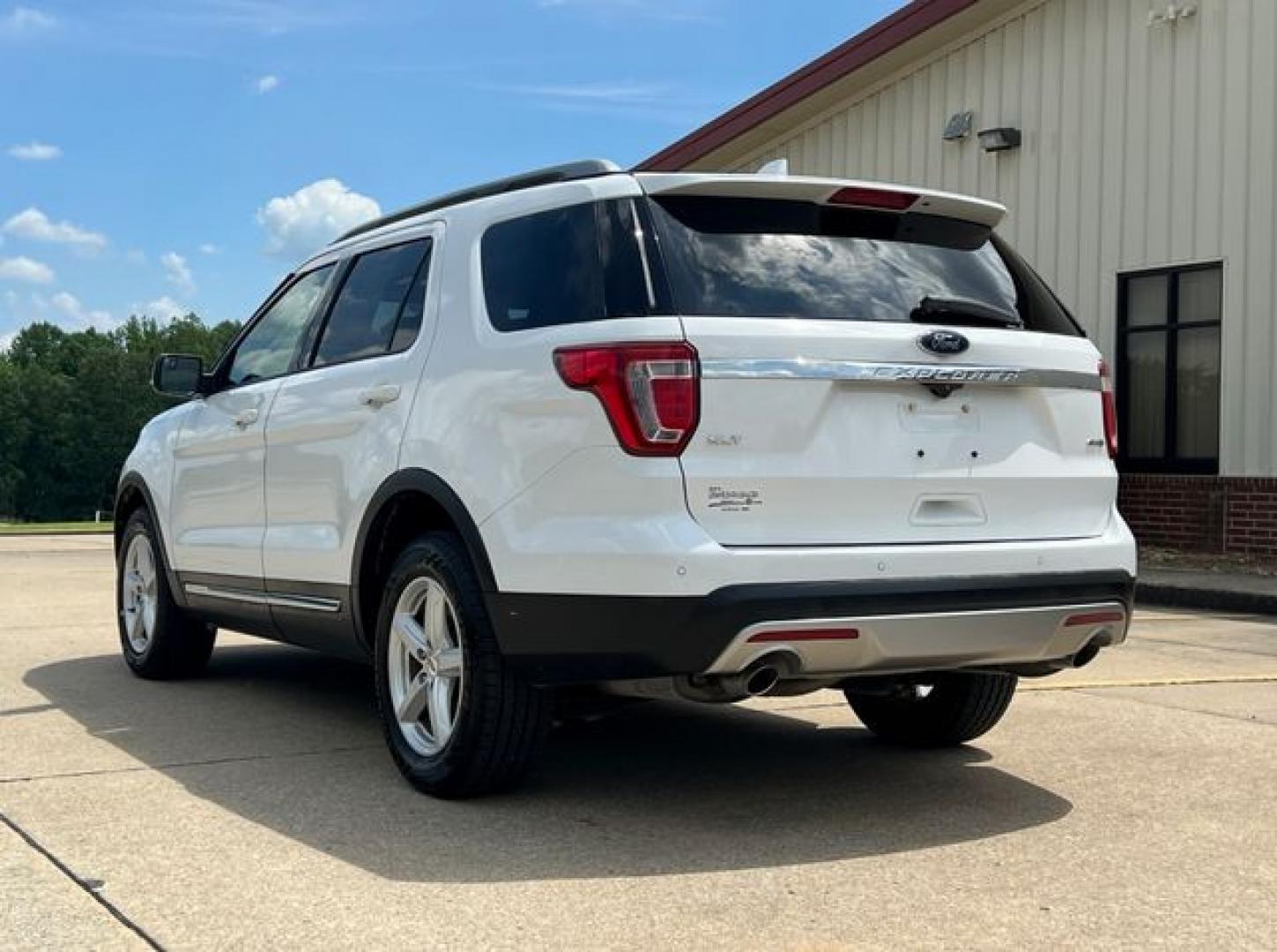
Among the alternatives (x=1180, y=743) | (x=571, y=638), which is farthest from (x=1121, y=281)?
(x=571, y=638)

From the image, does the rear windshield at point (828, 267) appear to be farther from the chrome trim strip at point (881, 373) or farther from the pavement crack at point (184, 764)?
the pavement crack at point (184, 764)

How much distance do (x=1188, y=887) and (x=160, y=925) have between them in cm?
256

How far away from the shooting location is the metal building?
13.5 metres

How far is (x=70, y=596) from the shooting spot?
40.7 ft

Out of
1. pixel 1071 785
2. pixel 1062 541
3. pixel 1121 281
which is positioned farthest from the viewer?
pixel 1121 281

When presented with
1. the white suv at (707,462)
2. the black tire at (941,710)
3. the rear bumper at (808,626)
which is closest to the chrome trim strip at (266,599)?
the white suv at (707,462)

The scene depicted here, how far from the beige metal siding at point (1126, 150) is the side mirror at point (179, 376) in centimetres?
1003

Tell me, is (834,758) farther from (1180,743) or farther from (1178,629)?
(1178,629)

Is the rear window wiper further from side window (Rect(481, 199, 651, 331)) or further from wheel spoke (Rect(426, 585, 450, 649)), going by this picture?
wheel spoke (Rect(426, 585, 450, 649))

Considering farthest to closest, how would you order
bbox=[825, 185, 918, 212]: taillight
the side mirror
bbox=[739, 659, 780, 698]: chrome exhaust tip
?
the side mirror < bbox=[825, 185, 918, 212]: taillight < bbox=[739, 659, 780, 698]: chrome exhaust tip

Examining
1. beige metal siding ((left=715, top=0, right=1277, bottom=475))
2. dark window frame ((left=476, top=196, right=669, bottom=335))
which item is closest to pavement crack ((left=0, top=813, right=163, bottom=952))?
dark window frame ((left=476, top=196, right=669, bottom=335))

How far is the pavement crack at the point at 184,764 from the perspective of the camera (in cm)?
503

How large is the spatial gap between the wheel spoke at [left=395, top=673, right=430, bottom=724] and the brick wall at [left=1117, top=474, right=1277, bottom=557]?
966cm

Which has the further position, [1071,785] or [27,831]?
[1071,785]
